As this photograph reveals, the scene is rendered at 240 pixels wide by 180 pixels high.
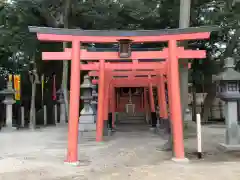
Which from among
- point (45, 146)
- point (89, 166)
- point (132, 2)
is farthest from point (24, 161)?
point (132, 2)

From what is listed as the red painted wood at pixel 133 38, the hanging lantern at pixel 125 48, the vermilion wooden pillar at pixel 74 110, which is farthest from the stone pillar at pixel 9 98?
the hanging lantern at pixel 125 48

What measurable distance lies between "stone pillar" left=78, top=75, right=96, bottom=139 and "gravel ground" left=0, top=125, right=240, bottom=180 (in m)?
2.41

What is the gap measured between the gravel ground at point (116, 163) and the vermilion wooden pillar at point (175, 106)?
40 cm

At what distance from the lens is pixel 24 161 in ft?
26.4

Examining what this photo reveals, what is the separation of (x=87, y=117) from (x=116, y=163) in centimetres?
766

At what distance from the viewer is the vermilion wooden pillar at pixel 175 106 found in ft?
25.8

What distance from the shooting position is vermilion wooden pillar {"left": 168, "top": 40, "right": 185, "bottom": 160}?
7863mm

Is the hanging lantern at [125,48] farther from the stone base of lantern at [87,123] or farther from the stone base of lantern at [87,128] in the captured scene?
the stone base of lantern at [87,123]

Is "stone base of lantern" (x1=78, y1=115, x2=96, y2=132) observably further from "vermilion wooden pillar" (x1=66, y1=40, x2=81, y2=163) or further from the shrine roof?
the shrine roof

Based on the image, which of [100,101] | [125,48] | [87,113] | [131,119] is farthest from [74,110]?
[131,119]

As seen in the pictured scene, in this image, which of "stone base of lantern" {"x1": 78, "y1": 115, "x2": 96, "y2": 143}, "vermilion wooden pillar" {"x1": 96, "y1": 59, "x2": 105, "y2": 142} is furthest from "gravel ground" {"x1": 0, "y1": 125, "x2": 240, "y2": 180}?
"stone base of lantern" {"x1": 78, "y1": 115, "x2": 96, "y2": 143}

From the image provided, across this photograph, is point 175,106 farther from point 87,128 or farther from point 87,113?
point 87,113

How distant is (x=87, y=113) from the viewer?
15461 mm

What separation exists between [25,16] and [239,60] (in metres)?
13.5
